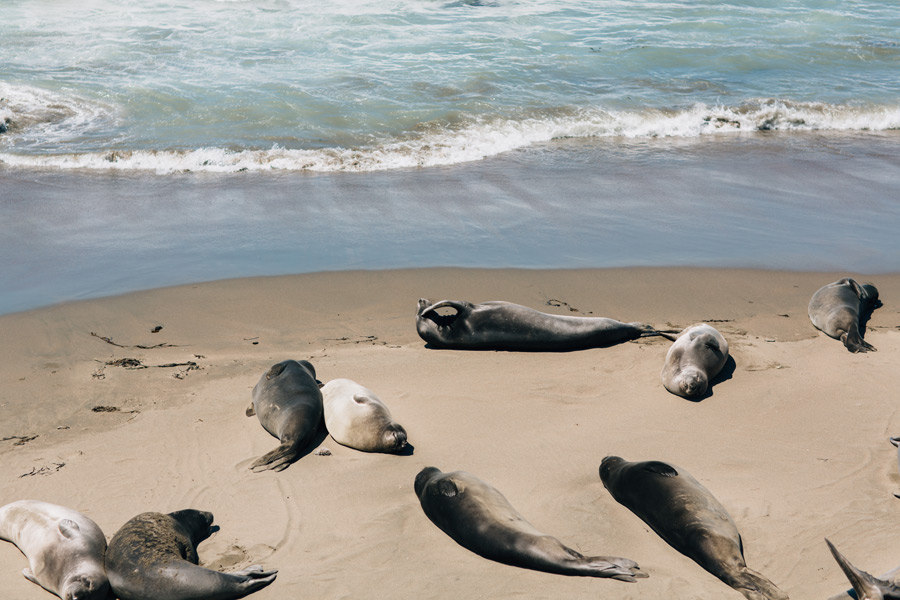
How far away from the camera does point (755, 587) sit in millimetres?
3711

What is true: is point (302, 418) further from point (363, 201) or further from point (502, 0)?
point (502, 0)

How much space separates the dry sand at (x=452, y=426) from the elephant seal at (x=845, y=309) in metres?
0.14

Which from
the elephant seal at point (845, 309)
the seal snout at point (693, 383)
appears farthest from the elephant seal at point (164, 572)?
the elephant seal at point (845, 309)

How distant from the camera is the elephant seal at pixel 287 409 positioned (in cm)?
505

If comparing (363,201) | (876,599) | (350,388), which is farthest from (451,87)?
(876,599)

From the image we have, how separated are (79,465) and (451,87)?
12033 mm

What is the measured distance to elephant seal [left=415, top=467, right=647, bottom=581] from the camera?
3.84 metres

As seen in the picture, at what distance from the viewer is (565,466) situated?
495cm

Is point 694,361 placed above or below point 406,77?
below

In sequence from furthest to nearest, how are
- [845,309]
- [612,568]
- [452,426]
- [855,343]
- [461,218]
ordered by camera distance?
[461,218] → [845,309] → [855,343] → [452,426] → [612,568]

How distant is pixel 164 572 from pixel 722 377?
4351mm

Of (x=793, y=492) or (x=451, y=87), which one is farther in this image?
(x=451, y=87)

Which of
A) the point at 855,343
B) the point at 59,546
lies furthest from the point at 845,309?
the point at 59,546

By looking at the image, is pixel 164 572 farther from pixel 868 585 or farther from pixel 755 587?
pixel 868 585
